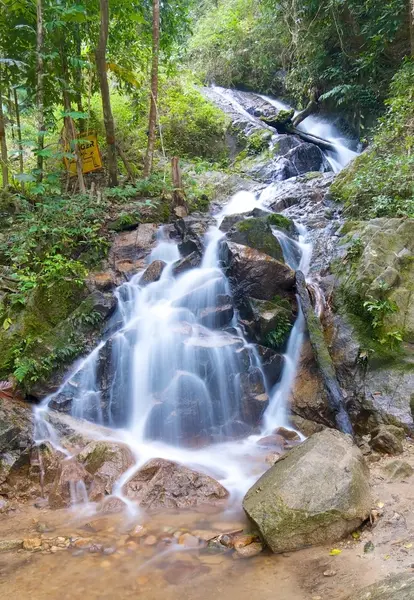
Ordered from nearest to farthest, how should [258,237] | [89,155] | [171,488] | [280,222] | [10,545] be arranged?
[10,545] < [171,488] < [258,237] < [280,222] < [89,155]

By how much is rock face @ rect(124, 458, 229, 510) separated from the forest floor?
0.31 metres

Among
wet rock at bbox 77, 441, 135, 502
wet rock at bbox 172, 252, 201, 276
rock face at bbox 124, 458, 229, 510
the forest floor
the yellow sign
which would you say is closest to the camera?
the forest floor

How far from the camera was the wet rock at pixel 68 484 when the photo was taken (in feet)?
15.4

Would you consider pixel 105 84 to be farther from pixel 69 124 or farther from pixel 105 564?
pixel 105 564

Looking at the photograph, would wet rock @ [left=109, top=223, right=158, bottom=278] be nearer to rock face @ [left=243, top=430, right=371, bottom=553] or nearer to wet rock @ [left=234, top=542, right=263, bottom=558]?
rock face @ [left=243, top=430, right=371, bottom=553]

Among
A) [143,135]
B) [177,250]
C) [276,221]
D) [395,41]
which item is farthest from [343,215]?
[143,135]

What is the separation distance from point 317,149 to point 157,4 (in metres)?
6.15

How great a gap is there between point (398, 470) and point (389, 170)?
6.18 metres

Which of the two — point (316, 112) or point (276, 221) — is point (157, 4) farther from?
point (316, 112)

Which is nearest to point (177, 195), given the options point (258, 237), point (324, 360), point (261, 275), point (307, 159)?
point (258, 237)

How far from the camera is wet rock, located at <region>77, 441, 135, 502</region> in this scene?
481cm

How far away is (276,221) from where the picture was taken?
29.5 ft

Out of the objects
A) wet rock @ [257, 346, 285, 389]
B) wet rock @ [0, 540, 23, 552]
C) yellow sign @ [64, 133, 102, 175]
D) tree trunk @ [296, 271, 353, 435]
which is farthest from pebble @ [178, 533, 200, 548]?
yellow sign @ [64, 133, 102, 175]

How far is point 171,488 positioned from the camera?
470cm
